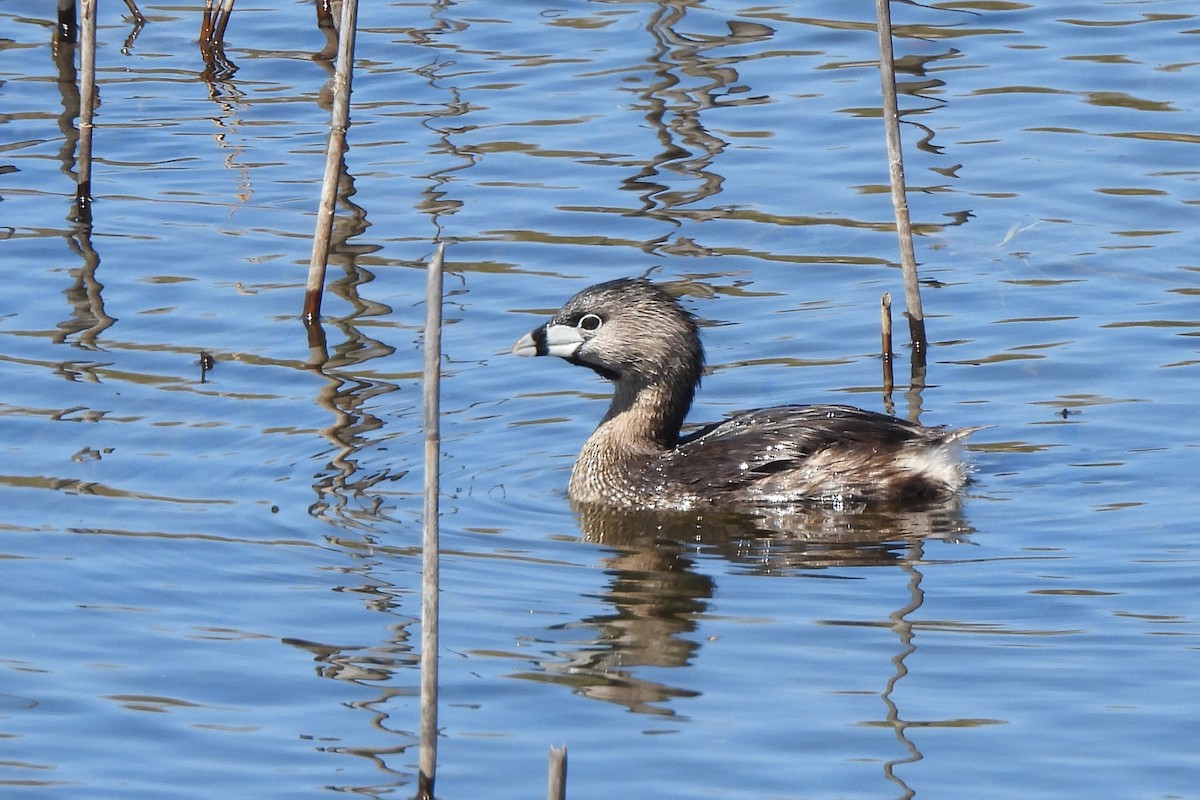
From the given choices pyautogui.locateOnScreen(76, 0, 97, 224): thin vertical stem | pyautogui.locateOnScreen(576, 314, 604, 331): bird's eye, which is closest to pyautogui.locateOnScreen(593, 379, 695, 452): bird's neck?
pyautogui.locateOnScreen(576, 314, 604, 331): bird's eye

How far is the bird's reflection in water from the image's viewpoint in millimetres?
7496

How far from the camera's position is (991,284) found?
1179 cm

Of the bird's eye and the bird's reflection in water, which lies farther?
the bird's eye

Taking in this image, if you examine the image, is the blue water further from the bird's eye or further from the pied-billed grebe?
the bird's eye

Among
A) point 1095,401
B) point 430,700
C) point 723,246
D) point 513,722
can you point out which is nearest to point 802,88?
point 723,246

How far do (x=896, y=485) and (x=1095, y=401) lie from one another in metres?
1.29

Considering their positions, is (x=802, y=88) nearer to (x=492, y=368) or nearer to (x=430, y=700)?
(x=492, y=368)

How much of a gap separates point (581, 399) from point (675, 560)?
217 cm

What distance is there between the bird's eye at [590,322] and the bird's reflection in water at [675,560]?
2.74 feet

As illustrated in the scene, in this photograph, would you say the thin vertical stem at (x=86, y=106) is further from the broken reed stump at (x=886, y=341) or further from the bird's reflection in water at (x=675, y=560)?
the broken reed stump at (x=886, y=341)

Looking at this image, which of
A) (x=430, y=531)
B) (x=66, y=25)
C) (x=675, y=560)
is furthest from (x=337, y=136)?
(x=66, y=25)

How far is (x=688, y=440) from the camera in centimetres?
1013

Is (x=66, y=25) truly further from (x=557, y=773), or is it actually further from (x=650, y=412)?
(x=557, y=773)

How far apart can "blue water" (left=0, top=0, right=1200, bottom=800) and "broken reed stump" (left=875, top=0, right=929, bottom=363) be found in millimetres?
319
